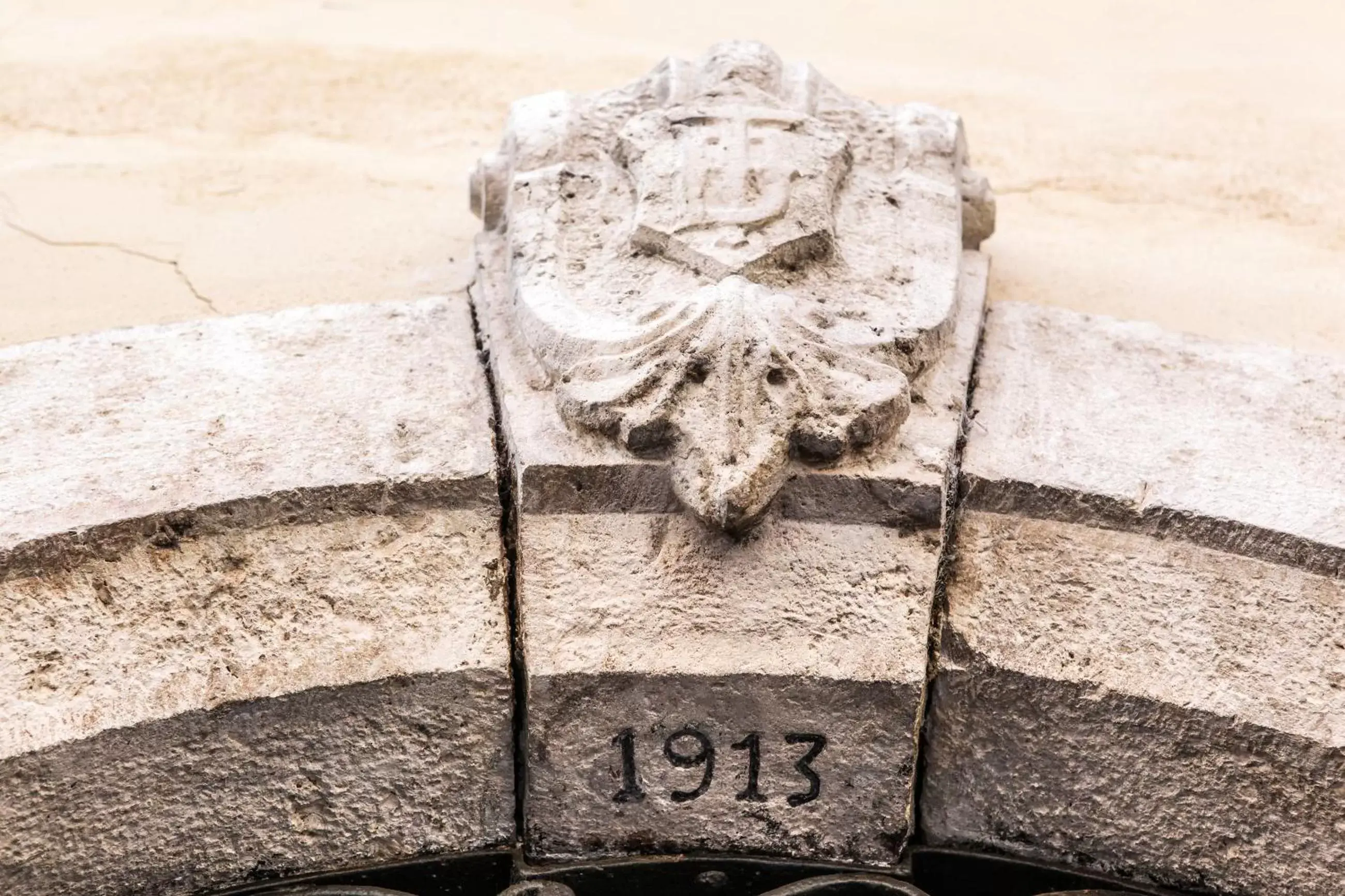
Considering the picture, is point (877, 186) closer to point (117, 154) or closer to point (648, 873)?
point (648, 873)

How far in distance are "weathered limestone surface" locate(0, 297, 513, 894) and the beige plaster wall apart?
745 millimetres

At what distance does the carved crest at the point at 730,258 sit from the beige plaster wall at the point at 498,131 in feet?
1.45

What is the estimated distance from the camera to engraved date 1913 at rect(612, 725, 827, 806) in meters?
1.87

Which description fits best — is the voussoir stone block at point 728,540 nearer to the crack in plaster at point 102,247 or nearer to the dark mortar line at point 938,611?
the dark mortar line at point 938,611

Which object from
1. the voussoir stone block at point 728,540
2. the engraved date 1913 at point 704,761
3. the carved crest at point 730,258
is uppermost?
the carved crest at point 730,258

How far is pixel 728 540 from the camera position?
1.87 metres

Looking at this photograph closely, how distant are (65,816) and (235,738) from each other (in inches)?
8.2

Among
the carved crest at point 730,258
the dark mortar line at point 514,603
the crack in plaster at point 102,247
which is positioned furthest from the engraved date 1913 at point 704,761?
the crack in plaster at point 102,247

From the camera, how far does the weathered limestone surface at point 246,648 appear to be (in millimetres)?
1811

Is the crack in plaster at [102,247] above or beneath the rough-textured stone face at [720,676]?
above

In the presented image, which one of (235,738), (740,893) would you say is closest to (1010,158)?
(740,893)

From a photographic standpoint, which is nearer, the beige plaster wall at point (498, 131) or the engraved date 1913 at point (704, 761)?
the engraved date 1913 at point (704, 761)

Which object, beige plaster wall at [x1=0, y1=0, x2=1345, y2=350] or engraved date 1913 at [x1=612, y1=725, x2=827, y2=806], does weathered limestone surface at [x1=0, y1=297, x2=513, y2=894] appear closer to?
engraved date 1913 at [x1=612, y1=725, x2=827, y2=806]

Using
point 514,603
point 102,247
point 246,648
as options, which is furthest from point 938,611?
point 102,247
